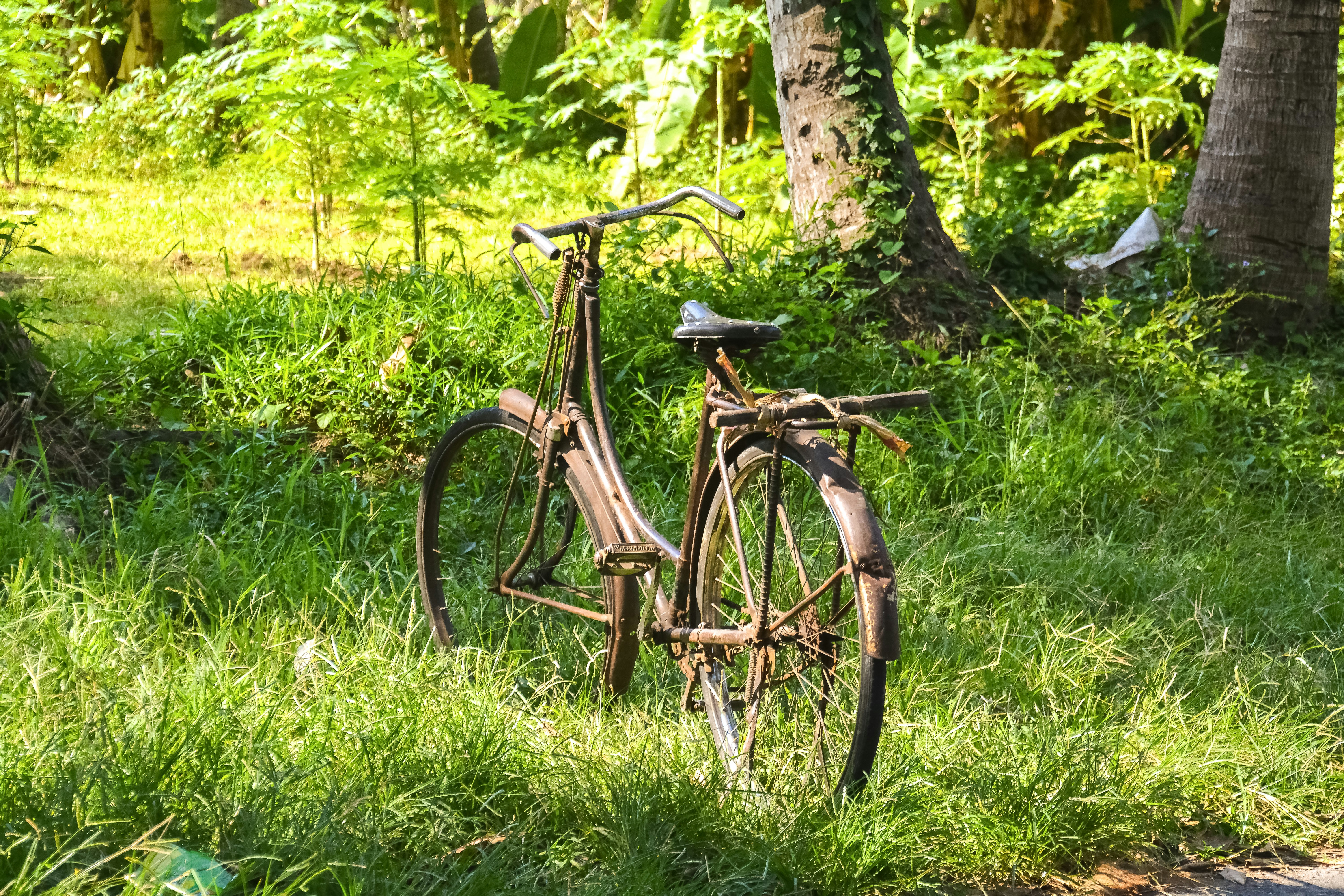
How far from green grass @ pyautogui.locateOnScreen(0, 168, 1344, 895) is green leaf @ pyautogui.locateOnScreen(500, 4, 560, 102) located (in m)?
6.37

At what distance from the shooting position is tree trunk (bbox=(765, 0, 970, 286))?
595 centimetres

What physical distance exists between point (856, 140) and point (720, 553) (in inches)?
139

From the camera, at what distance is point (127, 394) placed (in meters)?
5.36

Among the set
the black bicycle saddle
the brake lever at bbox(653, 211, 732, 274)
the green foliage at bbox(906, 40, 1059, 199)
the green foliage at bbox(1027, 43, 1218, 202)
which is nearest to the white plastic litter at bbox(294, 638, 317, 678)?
the black bicycle saddle

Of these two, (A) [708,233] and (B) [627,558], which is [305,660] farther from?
(A) [708,233]

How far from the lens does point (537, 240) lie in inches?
130

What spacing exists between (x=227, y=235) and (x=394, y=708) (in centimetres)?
718

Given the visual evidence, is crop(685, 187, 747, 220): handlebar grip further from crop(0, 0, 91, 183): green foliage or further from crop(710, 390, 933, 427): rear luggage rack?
crop(0, 0, 91, 183): green foliage

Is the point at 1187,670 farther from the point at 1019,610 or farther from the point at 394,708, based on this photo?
the point at 394,708

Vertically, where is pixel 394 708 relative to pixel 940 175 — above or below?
A: below

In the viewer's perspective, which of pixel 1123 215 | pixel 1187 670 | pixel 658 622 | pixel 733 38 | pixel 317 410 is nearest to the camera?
pixel 658 622

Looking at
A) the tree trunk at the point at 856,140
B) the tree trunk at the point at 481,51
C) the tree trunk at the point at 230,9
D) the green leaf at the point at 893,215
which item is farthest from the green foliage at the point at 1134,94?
the tree trunk at the point at 230,9

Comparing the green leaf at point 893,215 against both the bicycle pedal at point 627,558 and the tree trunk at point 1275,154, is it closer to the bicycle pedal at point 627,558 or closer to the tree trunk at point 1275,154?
the tree trunk at point 1275,154

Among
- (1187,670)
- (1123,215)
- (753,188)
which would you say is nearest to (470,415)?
(1187,670)
